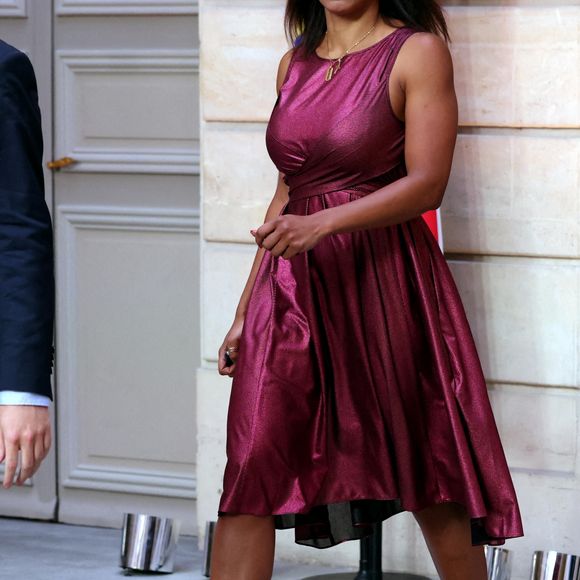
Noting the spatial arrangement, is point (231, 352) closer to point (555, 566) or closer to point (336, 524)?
point (336, 524)

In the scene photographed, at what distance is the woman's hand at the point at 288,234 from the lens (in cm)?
267

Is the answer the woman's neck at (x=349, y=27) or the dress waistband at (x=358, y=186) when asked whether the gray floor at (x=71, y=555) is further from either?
the woman's neck at (x=349, y=27)

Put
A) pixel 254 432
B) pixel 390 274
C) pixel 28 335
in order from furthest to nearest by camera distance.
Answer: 1. pixel 390 274
2. pixel 254 432
3. pixel 28 335

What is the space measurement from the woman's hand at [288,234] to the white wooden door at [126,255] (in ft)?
6.35

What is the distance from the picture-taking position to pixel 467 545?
3107 millimetres

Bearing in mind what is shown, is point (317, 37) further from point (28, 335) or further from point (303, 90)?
point (28, 335)

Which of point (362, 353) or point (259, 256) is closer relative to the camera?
point (362, 353)

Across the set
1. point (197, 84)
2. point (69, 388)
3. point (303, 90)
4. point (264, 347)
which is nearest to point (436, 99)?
point (303, 90)

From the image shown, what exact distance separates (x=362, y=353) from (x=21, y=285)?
1331 mm

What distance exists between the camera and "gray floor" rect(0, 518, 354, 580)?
13.7 feet

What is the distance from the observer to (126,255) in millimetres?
4762

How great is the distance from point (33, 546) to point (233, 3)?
1968mm

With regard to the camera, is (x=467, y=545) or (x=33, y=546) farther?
(x=33, y=546)

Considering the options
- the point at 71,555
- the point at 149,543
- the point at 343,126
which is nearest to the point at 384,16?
the point at 343,126
